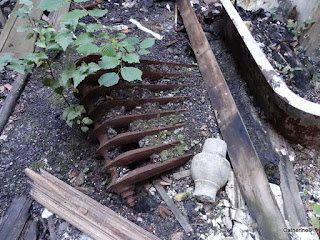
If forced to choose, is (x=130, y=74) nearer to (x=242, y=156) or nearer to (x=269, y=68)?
(x=242, y=156)

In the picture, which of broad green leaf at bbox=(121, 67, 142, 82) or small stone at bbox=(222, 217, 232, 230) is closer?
broad green leaf at bbox=(121, 67, 142, 82)

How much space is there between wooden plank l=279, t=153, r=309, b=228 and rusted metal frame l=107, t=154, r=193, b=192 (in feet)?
2.92

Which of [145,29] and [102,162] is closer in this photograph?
[102,162]

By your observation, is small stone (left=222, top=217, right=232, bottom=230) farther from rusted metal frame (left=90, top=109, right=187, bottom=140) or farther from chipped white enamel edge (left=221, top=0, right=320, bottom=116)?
chipped white enamel edge (left=221, top=0, right=320, bottom=116)

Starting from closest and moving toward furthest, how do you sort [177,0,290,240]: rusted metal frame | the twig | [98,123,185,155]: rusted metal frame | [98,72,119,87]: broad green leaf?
[98,72,119,87]: broad green leaf
[177,0,290,240]: rusted metal frame
[98,123,185,155]: rusted metal frame
the twig

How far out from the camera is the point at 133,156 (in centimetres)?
196

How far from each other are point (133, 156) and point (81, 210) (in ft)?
1.56

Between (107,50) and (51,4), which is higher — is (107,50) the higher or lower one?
the lower one

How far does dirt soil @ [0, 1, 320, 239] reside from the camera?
1896mm

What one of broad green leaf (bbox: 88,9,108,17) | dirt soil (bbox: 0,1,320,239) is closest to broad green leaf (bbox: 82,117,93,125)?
dirt soil (bbox: 0,1,320,239)

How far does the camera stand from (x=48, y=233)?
1.81 m

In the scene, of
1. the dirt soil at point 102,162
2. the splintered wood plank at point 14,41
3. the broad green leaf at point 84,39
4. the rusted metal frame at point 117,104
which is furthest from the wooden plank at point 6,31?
the broad green leaf at point 84,39

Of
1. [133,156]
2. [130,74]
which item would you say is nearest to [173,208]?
[133,156]

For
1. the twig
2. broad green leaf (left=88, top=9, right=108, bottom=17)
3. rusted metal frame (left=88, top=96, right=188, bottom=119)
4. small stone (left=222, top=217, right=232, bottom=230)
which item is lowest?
small stone (left=222, top=217, right=232, bottom=230)
